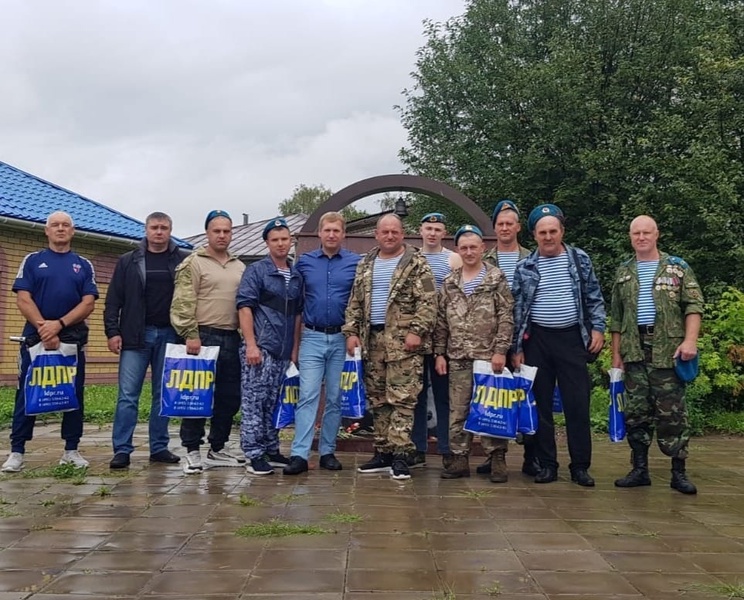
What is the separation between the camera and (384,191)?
6.50 m

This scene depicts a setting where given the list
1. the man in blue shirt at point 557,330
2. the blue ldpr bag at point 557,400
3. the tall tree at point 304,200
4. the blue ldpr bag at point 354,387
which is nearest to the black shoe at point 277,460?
the blue ldpr bag at point 354,387

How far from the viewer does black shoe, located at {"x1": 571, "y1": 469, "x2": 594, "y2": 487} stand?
15.5 feet

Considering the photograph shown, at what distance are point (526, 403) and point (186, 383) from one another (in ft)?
7.71

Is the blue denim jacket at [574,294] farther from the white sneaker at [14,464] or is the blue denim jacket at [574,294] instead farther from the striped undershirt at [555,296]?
the white sneaker at [14,464]

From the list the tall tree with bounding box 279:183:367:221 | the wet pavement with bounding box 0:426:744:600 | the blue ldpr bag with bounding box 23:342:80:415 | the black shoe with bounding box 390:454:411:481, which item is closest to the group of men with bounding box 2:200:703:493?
the black shoe with bounding box 390:454:411:481

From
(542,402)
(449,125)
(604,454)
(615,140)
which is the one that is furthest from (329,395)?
(449,125)

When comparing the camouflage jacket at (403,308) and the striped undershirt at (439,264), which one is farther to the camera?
the striped undershirt at (439,264)

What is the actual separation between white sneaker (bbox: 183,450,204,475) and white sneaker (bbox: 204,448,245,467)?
14cm

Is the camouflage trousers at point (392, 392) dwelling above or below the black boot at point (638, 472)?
above

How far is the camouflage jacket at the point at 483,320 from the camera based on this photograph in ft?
15.9

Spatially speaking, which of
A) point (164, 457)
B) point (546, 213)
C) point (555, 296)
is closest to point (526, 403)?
point (555, 296)

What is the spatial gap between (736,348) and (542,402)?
4461mm

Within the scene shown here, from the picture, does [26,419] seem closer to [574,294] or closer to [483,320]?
[483,320]

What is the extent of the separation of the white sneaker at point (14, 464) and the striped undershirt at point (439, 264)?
3.27 m
